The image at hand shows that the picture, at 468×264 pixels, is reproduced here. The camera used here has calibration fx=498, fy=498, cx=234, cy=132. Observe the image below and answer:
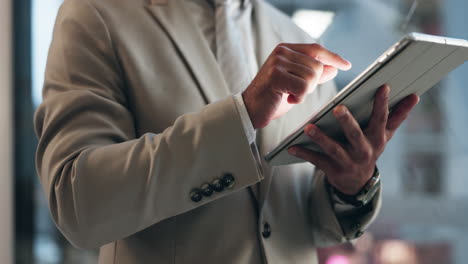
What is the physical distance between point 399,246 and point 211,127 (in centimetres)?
134

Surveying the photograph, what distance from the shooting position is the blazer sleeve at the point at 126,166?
74 cm

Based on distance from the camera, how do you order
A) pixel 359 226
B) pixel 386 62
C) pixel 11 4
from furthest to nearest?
1. pixel 11 4
2. pixel 359 226
3. pixel 386 62

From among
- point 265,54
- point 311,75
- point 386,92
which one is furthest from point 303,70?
point 265,54

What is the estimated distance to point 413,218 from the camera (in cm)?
183

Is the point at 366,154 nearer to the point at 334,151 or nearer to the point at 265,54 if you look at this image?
the point at 334,151

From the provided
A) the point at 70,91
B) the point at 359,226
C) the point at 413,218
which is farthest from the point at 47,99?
the point at 413,218

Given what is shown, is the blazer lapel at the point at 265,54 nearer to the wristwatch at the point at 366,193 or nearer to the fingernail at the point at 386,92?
the wristwatch at the point at 366,193

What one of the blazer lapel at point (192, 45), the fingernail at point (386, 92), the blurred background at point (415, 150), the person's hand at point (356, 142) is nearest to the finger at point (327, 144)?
the person's hand at point (356, 142)

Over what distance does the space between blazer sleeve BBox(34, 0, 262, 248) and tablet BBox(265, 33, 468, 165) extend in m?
0.11

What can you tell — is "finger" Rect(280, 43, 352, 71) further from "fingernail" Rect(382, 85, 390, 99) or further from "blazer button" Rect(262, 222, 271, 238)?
"blazer button" Rect(262, 222, 271, 238)

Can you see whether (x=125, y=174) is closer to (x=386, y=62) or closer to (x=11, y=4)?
(x=386, y=62)

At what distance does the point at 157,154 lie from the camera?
738mm

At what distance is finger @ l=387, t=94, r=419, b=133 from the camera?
0.82m

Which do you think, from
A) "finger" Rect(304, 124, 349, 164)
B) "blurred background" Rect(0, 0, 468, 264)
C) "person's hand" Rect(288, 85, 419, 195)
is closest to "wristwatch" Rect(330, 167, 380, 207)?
"person's hand" Rect(288, 85, 419, 195)
